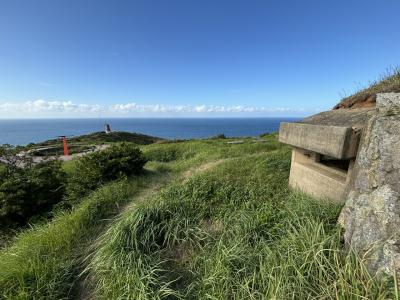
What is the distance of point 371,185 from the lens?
8.59 ft

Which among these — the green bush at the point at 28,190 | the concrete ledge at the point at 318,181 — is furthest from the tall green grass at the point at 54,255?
the concrete ledge at the point at 318,181

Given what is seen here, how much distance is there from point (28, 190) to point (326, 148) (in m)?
6.43

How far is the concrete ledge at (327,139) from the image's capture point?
3.16m

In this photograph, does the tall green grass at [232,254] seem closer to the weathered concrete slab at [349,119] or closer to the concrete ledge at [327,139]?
the concrete ledge at [327,139]

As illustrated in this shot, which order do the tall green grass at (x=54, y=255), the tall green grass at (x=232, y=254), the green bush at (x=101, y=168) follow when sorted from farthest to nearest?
the green bush at (x=101, y=168) → the tall green grass at (x=54, y=255) → the tall green grass at (x=232, y=254)

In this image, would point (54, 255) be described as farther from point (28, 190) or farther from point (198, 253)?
point (28, 190)

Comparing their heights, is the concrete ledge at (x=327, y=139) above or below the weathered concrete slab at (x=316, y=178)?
above

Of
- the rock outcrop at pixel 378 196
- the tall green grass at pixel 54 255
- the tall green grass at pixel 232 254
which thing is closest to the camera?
the rock outcrop at pixel 378 196

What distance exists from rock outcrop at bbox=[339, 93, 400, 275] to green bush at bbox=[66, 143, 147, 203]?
537 centimetres

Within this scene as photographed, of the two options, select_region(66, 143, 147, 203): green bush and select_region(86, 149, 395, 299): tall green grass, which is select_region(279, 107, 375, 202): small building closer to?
select_region(86, 149, 395, 299): tall green grass

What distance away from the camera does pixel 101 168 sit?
6438 millimetres

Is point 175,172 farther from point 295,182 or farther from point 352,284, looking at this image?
point 352,284

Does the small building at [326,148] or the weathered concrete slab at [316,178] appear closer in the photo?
the small building at [326,148]

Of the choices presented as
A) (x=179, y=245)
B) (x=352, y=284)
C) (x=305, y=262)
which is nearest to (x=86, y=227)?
(x=179, y=245)
